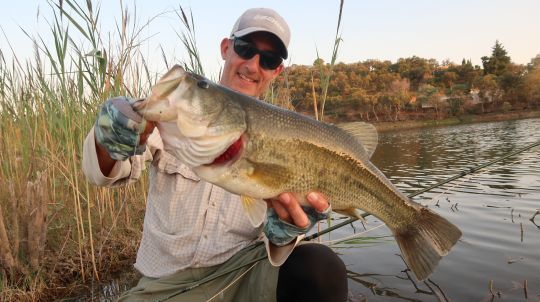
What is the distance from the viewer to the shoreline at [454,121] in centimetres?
4847

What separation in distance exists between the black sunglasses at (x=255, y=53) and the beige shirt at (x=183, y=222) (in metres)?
1.13

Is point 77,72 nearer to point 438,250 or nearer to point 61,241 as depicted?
point 61,241

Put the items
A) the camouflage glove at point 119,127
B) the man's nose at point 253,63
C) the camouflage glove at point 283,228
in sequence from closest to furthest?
the camouflage glove at point 119,127
the camouflage glove at point 283,228
the man's nose at point 253,63

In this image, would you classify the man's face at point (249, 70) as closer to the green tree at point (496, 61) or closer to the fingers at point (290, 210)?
the fingers at point (290, 210)

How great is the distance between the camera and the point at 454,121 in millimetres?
52094

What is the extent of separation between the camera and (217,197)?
296 centimetres

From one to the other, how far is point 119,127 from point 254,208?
851 millimetres

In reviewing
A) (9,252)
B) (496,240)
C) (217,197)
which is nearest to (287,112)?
(217,197)

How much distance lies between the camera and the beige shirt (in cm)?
284

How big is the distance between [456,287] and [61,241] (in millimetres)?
4626

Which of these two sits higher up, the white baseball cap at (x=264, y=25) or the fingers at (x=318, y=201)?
the white baseball cap at (x=264, y=25)

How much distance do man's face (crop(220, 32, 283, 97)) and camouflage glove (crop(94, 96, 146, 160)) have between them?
65.0 inches

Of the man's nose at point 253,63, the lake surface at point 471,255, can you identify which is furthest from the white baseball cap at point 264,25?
the lake surface at point 471,255

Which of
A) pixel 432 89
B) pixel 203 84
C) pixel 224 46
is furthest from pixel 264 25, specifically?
pixel 432 89
